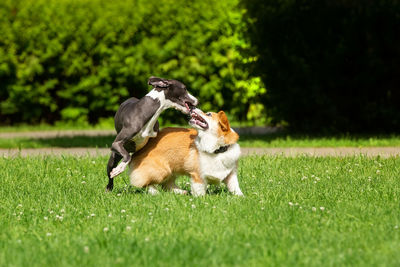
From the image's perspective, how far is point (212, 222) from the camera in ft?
15.0

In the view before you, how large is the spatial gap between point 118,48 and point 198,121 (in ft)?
25.7

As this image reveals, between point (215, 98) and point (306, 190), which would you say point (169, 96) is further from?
point (215, 98)

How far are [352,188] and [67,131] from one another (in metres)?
8.24

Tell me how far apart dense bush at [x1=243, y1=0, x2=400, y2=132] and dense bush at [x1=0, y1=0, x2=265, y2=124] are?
1.97m

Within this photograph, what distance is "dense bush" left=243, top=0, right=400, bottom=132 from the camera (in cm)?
1046

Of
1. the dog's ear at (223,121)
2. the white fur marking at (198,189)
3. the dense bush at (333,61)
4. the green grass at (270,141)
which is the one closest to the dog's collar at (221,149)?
the dog's ear at (223,121)

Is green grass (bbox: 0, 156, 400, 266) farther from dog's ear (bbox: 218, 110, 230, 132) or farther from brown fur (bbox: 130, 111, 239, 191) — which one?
dog's ear (bbox: 218, 110, 230, 132)

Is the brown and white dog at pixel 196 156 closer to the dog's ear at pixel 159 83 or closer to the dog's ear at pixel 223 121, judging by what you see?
the dog's ear at pixel 223 121

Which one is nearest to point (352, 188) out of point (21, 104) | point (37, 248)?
point (37, 248)

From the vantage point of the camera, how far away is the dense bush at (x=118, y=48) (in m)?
12.9

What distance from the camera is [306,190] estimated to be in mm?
5773

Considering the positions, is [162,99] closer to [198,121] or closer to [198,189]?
[198,121]

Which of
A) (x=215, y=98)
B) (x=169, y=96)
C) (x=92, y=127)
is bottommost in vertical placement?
(x=92, y=127)

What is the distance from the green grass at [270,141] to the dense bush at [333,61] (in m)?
0.48
